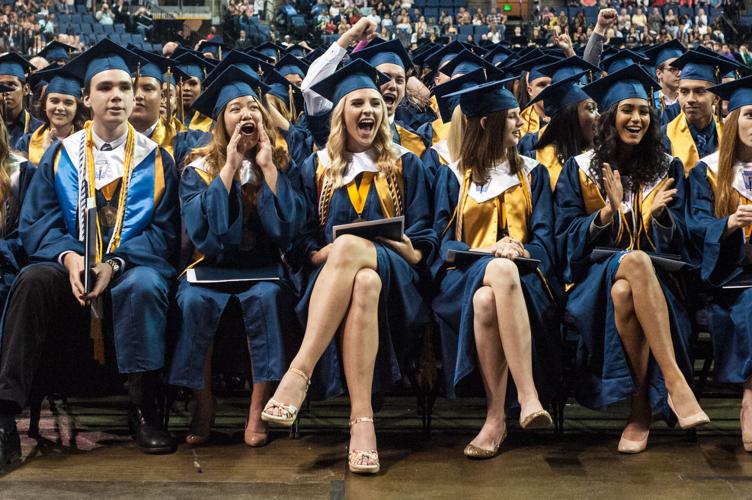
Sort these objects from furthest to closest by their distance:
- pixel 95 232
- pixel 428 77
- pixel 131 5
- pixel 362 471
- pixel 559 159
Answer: pixel 131 5 < pixel 428 77 < pixel 559 159 < pixel 95 232 < pixel 362 471

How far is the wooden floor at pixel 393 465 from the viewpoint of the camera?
134 inches

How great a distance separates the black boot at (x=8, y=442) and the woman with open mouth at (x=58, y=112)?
81.4 inches

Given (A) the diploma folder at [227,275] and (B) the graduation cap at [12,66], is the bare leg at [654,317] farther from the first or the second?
(B) the graduation cap at [12,66]

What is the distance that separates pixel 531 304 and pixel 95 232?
6.04 ft

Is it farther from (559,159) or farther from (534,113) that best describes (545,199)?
(534,113)

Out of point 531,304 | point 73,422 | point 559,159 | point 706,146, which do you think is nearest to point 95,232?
point 73,422

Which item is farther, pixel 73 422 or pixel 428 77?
pixel 428 77

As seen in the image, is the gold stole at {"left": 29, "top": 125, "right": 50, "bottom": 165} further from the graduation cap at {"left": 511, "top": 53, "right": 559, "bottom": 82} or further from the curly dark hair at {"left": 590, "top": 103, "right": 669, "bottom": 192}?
the graduation cap at {"left": 511, "top": 53, "right": 559, "bottom": 82}

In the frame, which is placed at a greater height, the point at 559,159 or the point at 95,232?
the point at 559,159

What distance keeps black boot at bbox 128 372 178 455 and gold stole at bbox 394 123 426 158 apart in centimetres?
220

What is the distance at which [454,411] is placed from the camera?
14.9 ft

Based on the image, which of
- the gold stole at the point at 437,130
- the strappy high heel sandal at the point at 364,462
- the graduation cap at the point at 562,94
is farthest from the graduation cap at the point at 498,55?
the strappy high heel sandal at the point at 364,462

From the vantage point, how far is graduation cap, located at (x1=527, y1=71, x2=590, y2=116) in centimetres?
490

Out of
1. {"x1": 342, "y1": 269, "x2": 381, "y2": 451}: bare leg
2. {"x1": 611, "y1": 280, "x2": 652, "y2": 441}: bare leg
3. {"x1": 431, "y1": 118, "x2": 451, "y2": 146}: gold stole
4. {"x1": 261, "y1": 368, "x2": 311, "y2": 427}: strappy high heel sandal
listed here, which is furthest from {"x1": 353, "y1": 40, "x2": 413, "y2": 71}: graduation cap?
{"x1": 261, "y1": 368, "x2": 311, "y2": 427}: strappy high heel sandal
